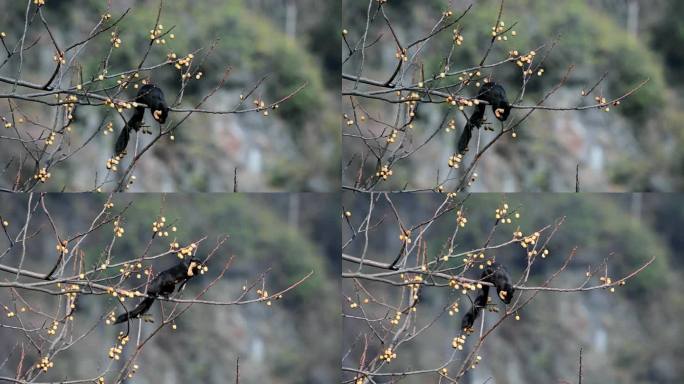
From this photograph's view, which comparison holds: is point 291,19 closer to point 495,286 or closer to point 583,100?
point 583,100

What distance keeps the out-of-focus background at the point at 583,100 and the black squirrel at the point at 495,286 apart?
5.69 ft

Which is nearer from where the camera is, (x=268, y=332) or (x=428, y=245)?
(x=428, y=245)

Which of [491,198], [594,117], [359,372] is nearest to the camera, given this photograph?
[359,372]

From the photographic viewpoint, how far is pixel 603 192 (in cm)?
929

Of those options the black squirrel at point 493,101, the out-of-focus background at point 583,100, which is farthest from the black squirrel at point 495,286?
the out-of-focus background at point 583,100

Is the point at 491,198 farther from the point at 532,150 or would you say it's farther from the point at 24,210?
the point at 24,210

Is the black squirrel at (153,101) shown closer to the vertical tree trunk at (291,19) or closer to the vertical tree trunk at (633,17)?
the vertical tree trunk at (291,19)

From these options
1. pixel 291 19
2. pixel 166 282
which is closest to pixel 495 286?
pixel 166 282

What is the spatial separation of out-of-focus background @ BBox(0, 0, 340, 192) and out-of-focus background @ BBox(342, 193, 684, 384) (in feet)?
3.01

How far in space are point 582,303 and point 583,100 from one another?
1.63 m

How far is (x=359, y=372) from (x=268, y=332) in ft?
9.47

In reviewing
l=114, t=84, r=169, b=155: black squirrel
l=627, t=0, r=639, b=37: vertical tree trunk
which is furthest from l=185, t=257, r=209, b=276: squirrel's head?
l=627, t=0, r=639, b=37: vertical tree trunk

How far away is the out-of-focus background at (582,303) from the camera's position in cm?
866

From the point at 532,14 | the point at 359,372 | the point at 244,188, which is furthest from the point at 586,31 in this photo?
the point at 359,372
